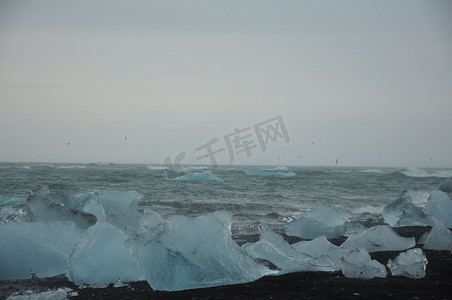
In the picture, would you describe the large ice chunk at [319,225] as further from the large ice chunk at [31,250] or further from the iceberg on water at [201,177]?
the iceberg on water at [201,177]

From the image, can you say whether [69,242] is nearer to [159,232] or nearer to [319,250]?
[159,232]

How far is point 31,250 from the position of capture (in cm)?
444

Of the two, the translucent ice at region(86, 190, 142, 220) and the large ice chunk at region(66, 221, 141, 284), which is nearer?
the large ice chunk at region(66, 221, 141, 284)

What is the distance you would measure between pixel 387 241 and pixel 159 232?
10.2 feet

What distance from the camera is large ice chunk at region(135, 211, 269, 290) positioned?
3.71 m

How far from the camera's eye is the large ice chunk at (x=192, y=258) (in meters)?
3.71

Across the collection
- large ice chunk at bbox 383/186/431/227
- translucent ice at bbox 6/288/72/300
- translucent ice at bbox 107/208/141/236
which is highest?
translucent ice at bbox 107/208/141/236

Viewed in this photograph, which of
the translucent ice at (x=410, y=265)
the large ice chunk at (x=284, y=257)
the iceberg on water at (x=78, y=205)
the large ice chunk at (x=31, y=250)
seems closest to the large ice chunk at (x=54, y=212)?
the iceberg on water at (x=78, y=205)

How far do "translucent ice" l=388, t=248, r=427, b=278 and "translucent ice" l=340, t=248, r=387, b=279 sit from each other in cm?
15

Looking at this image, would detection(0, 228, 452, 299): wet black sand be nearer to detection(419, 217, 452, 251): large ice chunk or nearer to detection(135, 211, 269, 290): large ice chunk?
detection(135, 211, 269, 290): large ice chunk

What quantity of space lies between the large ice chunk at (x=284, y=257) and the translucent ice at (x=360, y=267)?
286 millimetres

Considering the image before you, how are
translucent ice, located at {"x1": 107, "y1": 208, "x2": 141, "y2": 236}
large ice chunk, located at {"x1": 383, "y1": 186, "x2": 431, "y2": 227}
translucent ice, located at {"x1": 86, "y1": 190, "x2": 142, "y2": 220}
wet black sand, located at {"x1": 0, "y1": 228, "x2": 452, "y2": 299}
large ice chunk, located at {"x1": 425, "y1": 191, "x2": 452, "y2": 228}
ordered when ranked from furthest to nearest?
large ice chunk, located at {"x1": 383, "y1": 186, "x2": 431, "y2": 227} → large ice chunk, located at {"x1": 425, "y1": 191, "x2": 452, "y2": 228} → translucent ice, located at {"x1": 86, "y1": 190, "x2": 142, "y2": 220} → translucent ice, located at {"x1": 107, "y1": 208, "x2": 141, "y2": 236} → wet black sand, located at {"x1": 0, "y1": 228, "x2": 452, "y2": 299}

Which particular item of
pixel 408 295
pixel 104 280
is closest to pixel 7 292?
pixel 104 280

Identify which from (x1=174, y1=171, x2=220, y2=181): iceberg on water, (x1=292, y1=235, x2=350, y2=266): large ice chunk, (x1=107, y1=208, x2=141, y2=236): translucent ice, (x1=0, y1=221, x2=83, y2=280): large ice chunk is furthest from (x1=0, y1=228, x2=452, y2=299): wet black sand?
(x1=174, y1=171, x2=220, y2=181): iceberg on water
